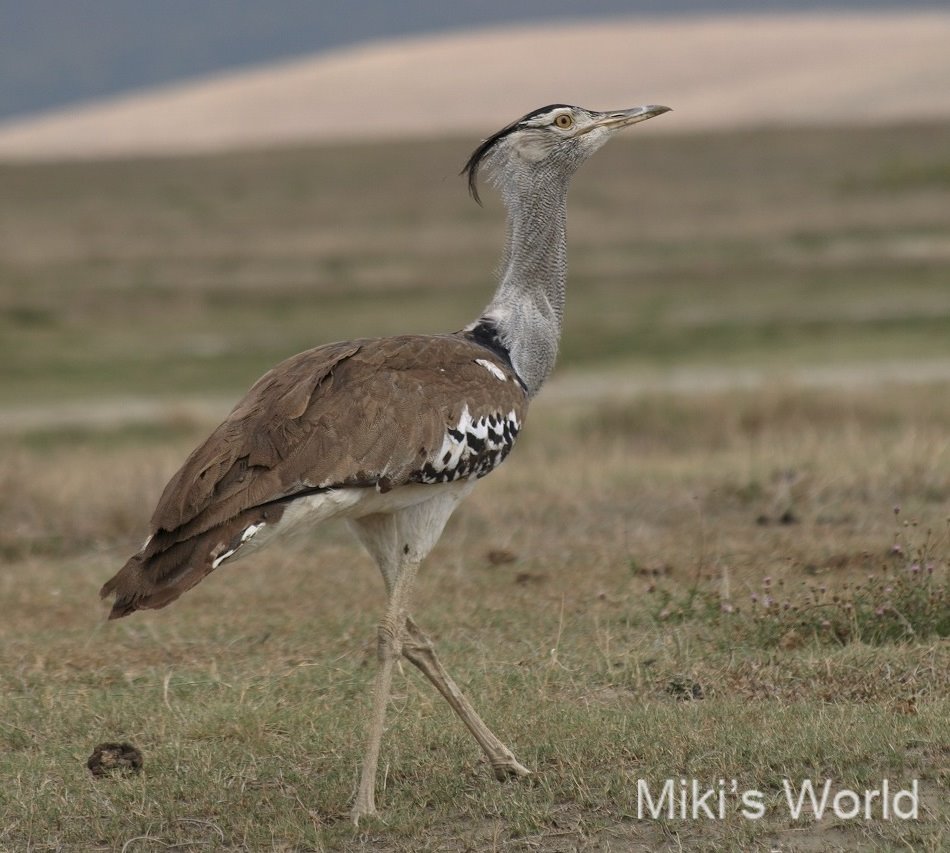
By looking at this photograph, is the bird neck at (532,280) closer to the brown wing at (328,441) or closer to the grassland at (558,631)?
the brown wing at (328,441)

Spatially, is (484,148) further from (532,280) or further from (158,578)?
(158,578)

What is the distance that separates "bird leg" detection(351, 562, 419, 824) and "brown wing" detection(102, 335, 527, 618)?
0.34m

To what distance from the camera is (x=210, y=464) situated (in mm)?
4684

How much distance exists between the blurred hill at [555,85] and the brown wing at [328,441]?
246 ft

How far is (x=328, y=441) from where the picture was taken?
4.75 metres

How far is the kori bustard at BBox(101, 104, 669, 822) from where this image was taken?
4590mm

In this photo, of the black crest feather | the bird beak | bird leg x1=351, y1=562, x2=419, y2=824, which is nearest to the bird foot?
bird leg x1=351, y1=562, x2=419, y2=824

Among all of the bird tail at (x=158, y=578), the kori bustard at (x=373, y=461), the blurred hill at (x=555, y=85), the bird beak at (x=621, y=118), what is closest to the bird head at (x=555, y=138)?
the bird beak at (x=621, y=118)

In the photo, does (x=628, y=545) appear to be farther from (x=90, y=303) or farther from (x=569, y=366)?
(x=90, y=303)

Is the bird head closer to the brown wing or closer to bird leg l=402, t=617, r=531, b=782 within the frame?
the brown wing

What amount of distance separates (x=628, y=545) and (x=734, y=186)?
145ft

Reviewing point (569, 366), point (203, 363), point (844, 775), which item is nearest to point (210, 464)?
point (844, 775)

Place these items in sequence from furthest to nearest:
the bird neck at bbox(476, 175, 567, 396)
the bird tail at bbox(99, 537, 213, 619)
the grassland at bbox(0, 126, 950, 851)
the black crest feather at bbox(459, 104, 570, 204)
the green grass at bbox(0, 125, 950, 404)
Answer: the green grass at bbox(0, 125, 950, 404)
the black crest feather at bbox(459, 104, 570, 204)
the bird neck at bbox(476, 175, 567, 396)
the grassland at bbox(0, 126, 950, 851)
the bird tail at bbox(99, 537, 213, 619)

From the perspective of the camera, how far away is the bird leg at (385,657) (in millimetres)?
4723
